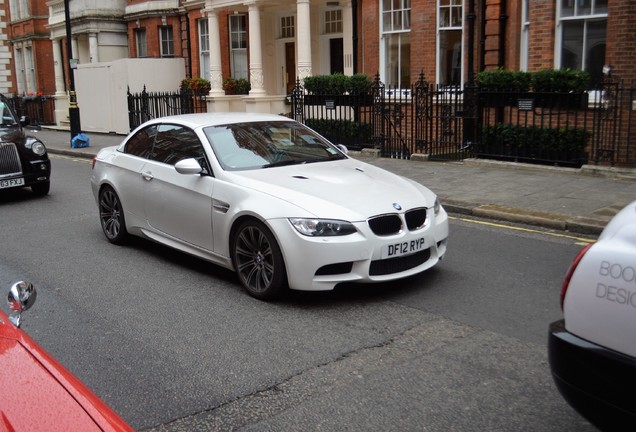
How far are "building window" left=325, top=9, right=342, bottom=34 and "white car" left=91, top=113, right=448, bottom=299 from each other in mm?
14159

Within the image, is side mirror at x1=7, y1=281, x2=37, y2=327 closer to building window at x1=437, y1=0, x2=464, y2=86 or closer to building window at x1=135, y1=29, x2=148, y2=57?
building window at x1=437, y1=0, x2=464, y2=86

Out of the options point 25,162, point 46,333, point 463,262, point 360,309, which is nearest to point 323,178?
point 360,309

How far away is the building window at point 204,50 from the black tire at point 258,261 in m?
21.7

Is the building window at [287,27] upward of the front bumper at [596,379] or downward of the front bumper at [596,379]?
upward

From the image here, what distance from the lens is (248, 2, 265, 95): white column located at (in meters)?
21.5

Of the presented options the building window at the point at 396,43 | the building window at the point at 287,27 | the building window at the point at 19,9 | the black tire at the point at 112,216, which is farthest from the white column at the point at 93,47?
the black tire at the point at 112,216

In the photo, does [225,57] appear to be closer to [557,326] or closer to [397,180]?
[397,180]

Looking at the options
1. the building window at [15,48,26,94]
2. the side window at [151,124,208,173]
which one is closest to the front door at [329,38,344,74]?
the side window at [151,124,208,173]

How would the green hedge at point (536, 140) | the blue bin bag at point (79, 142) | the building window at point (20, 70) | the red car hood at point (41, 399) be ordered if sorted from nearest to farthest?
the red car hood at point (41, 399) → the green hedge at point (536, 140) → the blue bin bag at point (79, 142) → the building window at point (20, 70)

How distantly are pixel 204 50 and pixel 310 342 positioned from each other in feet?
76.8

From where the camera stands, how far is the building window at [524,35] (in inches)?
598

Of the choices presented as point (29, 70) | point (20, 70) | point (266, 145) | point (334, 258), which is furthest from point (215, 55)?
point (20, 70)

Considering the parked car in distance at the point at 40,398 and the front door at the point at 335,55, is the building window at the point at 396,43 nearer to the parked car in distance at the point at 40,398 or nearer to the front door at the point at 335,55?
the front door at the point at 335,55

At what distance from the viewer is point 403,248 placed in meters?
5.99
